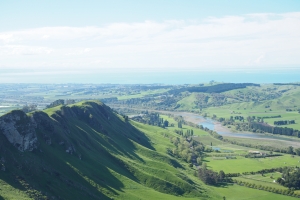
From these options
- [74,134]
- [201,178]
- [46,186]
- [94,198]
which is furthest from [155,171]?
[46,186]

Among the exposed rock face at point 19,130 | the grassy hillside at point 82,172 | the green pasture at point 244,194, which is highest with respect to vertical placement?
the exposed rock face at point 19,130

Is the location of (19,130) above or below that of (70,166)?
above

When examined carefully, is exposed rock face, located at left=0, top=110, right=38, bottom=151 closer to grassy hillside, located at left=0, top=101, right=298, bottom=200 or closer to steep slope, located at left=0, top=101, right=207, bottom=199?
steep slope, located at left=0, top=101, right=207, bottom=199

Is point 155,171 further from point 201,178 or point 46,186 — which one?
point 46,186

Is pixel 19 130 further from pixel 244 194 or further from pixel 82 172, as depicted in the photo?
pixel 244 194

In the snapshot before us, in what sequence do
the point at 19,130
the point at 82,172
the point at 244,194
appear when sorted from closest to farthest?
1. the point at 19,130
2. the point at 82,172
3. the point at 244,194

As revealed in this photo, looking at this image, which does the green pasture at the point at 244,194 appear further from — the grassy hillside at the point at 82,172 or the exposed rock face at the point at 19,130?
the exposed rock face at the point at 19,130

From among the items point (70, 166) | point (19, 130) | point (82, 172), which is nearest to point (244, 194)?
point (82, 172)

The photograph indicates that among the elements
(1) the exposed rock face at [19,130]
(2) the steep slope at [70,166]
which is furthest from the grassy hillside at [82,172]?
(1) the exposed rock face at [19,130]

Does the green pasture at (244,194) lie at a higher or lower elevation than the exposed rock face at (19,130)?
lower
